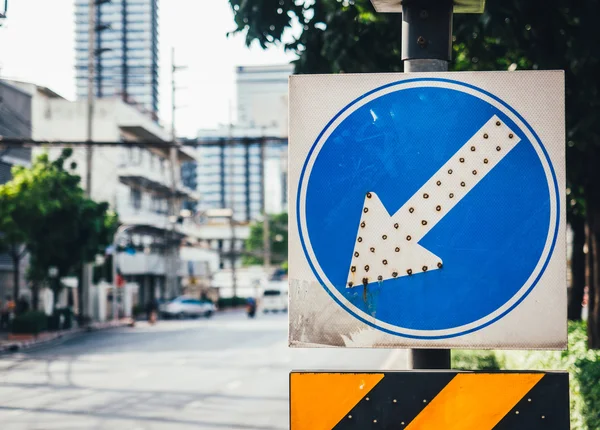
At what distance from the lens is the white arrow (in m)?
2.89

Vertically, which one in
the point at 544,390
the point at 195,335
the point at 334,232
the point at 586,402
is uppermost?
the point at 334,232

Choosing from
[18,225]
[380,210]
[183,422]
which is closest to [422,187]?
[380,210]

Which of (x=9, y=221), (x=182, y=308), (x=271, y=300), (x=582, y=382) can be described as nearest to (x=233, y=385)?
(x=582, y=382)

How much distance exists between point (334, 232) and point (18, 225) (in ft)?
126

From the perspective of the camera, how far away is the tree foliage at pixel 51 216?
39.7 meters

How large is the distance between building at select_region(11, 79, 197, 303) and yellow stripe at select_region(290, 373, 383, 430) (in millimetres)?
61178

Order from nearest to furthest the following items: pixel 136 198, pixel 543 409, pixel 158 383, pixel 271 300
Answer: pixel 543 409 < pixel 158 383 < pixel 271 300 < pixel 136 198

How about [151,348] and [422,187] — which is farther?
[151,348]

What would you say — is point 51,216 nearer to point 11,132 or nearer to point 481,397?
point 11,132

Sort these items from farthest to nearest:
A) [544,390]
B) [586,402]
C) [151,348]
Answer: [151,348] < [586,402] < [544,390]

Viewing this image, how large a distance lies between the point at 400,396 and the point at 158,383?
17449mm

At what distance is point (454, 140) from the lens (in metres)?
2.92

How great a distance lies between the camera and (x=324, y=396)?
9.39 ft

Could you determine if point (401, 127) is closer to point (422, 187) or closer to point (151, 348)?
point (422, 187)
